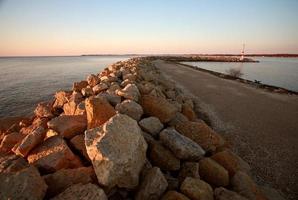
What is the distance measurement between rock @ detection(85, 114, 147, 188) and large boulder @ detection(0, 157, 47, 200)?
59cm

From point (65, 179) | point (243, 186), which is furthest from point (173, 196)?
point (243, 186)

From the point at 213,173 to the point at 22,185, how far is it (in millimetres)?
2476

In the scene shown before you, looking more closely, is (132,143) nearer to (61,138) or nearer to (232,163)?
(61,138)

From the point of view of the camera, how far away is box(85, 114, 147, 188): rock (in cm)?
258

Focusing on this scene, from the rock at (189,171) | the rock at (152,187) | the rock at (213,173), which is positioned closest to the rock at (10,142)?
the rock at (152,187)

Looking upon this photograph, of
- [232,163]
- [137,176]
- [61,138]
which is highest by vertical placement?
[61,138]

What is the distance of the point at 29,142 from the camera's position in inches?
131

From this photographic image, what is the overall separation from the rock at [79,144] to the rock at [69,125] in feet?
0.76

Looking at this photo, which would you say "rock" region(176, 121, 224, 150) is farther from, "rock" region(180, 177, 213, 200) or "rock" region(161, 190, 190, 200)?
"rock" region(161, 190, 190, 200)

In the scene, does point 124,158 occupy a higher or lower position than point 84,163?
higher

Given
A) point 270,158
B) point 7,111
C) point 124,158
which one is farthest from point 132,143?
point 7,111

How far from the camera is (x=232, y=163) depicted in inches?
151

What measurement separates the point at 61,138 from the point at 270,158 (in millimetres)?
4337

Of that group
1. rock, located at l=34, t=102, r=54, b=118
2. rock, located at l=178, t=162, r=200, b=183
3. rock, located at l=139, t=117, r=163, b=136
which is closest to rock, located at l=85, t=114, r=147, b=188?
rock, located at l=178, t=162, r=200, b=183
